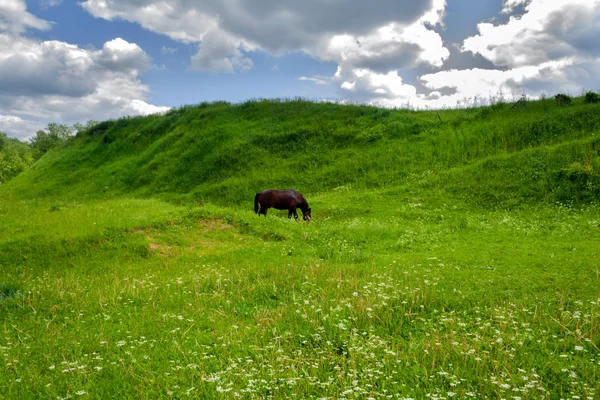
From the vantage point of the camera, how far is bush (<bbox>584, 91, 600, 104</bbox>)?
3144 centimetres

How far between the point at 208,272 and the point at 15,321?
15.6 feet

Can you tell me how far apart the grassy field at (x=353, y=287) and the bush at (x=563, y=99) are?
996 mm

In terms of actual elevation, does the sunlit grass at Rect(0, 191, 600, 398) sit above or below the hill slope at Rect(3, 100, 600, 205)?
below

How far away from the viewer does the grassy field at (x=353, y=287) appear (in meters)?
5.32

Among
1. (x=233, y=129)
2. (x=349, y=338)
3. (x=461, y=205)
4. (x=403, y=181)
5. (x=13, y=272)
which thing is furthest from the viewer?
(x=233, y=129)

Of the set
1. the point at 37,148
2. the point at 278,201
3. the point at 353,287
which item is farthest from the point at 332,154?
the point at 37,148

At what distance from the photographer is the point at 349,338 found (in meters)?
6.54

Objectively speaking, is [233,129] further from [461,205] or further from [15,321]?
[15,321]

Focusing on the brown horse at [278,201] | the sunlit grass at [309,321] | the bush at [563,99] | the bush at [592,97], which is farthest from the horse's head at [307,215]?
the bush at [592,97]

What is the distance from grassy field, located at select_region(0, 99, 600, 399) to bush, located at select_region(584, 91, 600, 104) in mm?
2594

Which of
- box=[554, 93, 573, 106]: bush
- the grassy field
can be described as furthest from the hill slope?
box=[554, 93, 573, 106]: bush

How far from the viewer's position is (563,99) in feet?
109

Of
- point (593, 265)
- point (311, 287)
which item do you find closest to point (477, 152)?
point (593, 265)

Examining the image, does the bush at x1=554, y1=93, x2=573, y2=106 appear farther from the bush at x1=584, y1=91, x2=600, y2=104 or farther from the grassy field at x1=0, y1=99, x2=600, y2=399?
the bush at x1=584, y1=91, x2=600, y2=104
